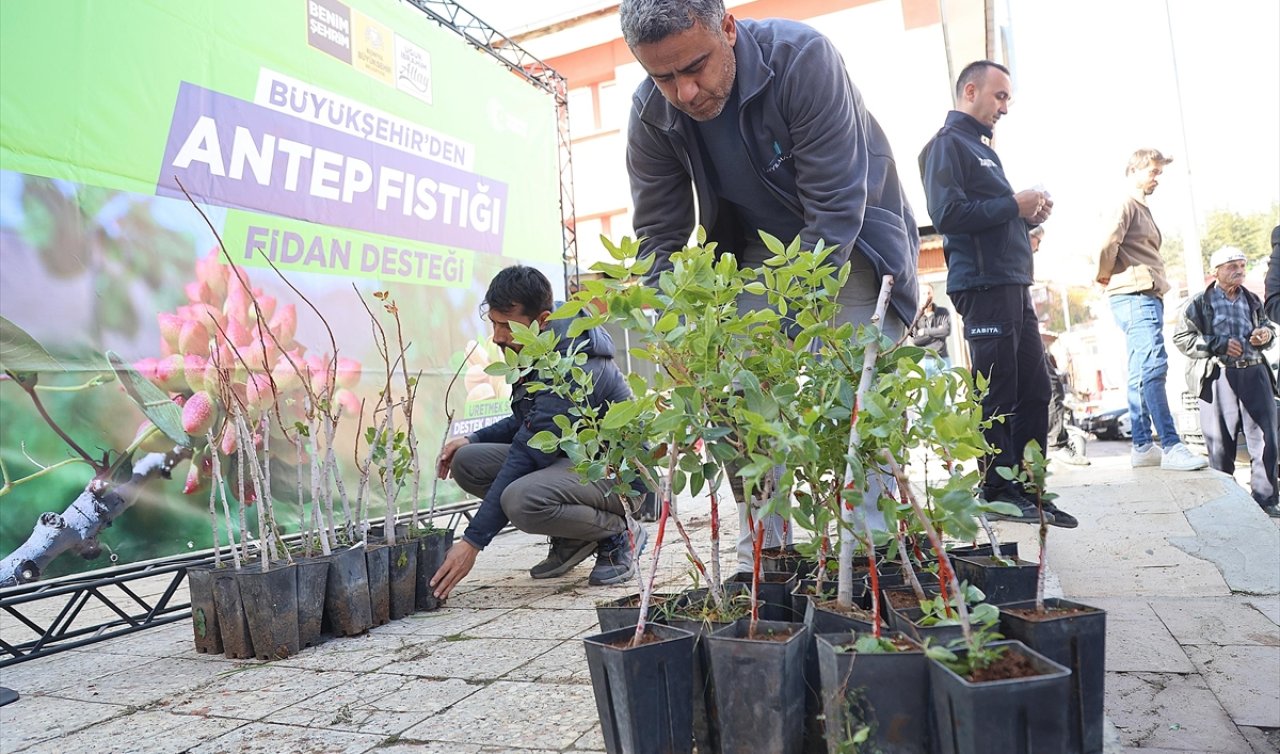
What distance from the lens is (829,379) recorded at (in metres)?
1.34

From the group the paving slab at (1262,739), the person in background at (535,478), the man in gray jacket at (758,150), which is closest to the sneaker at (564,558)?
the person in background at (535,478)

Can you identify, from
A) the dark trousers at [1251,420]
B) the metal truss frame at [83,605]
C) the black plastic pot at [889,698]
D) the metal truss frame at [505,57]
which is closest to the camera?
the black plastic pot at [889,698]

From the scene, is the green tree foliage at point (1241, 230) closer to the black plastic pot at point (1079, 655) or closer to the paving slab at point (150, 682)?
the black plastic pot at point (1079, 655)

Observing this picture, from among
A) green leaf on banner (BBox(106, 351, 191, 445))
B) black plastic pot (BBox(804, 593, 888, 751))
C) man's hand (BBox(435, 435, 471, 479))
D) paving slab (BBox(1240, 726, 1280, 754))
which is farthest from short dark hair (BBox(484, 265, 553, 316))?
paving slab (BBox(1240, 726, 1280, 754))

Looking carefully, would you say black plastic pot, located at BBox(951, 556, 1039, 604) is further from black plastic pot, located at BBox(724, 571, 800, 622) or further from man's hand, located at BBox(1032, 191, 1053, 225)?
man's hand, located at BBox(1032, 191, 1053, 225)

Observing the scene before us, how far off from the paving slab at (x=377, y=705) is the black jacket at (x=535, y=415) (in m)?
0.71

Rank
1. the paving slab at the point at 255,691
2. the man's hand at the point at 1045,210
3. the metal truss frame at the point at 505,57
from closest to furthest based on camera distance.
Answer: the paving slab at the point at 255,691
the man's hand at the point at 1045,210
the metal truss frame at the point at 505,57

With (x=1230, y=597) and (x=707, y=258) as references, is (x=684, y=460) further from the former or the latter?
(x=1230, y=597)

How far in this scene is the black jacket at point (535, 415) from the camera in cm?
284

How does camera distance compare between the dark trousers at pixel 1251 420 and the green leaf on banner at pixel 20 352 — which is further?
the dark trousers at pixel 1251 420

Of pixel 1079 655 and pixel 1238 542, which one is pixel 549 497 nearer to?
pixel 1079 655

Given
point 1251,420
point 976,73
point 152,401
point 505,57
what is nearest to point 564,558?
point 152,401

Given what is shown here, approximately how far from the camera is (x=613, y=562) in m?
3.44

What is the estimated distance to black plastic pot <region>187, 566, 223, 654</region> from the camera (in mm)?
2586
